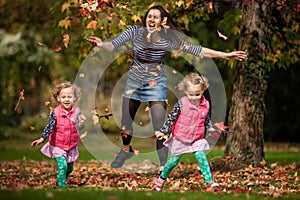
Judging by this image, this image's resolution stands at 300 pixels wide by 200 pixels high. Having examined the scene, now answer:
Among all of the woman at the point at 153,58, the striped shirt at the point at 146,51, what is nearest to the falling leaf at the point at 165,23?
the woman at the point at 153,58

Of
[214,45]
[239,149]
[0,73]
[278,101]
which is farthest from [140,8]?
[0,73]

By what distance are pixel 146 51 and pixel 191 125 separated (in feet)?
5.29

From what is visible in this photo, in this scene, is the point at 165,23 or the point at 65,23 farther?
the point at 65,23

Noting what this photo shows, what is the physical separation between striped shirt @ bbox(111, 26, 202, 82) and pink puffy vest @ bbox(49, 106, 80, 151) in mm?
1284

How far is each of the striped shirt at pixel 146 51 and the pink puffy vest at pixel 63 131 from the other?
1.28m

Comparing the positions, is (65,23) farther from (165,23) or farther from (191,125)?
(191,125)

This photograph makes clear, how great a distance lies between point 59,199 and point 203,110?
255 cm

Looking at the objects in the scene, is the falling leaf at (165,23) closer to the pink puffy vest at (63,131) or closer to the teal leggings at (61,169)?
the pink puffy vest at (63,131)

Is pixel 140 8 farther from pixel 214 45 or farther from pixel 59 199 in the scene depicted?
pixel 214 45

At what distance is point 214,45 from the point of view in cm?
1945

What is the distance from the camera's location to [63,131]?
23.6 feet

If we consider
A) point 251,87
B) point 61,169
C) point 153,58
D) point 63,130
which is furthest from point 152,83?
point 251,87

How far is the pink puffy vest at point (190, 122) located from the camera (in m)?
6.90

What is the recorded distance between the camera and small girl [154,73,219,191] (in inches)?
270
